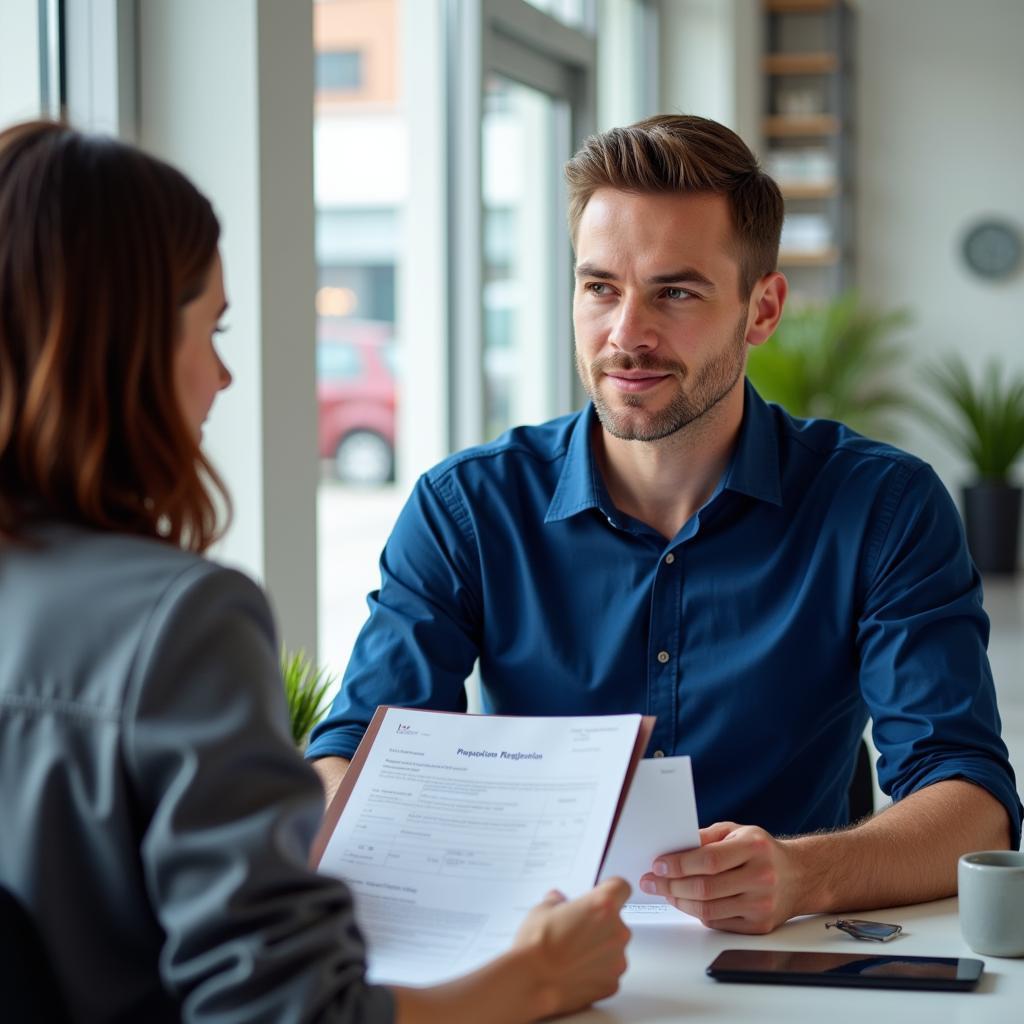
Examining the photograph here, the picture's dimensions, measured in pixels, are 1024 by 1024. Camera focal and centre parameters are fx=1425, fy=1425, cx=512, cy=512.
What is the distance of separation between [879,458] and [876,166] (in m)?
7.42

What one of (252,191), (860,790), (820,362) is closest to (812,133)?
(820,362)

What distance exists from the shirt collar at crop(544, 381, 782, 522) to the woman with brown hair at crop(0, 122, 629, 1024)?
92 centimetres

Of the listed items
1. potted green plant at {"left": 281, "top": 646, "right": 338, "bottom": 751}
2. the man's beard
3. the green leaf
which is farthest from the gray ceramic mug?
the green leaf

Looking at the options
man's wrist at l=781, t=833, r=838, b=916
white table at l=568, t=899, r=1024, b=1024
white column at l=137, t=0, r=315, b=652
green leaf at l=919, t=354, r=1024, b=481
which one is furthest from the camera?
green leaf at l=919, t=354, r=1024, b=481

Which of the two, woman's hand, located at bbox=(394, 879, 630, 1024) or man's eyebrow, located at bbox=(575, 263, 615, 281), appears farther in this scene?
man's eyebrow, located at bbox=(575, 263, 615, 281)

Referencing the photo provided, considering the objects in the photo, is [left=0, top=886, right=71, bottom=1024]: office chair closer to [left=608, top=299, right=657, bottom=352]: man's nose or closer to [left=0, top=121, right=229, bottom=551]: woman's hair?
[left=0, top=121, right=229, bottom=551]: woman's hair

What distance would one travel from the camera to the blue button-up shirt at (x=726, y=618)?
1699mm

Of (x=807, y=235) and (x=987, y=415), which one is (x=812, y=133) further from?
(x=987, y=415)

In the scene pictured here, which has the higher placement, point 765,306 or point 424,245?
point 424,245

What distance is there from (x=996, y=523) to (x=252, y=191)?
21.0 ft

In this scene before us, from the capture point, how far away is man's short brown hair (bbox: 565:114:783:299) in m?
1.83

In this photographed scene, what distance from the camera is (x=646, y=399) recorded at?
6.04ft

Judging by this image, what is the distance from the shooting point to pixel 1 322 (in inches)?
34.9

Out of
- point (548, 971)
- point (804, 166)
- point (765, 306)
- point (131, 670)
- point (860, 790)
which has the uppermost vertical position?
point (804, 166)
